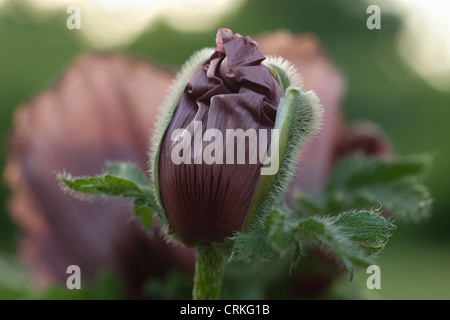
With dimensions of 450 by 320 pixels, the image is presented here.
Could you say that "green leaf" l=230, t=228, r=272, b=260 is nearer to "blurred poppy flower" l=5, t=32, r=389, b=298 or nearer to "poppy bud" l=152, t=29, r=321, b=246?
"poppy bud" l=152, t=29, r=321, b=246

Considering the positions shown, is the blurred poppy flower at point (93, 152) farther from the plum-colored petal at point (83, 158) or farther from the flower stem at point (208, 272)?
the flower stem at point (208, 272)

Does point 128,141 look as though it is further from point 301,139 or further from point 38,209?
point 301,139

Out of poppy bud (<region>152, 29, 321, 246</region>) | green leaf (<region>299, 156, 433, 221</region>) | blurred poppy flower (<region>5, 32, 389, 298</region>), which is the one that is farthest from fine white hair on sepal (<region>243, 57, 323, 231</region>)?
blurred poppy flower (<region>5, 32, 389, 298</region>)

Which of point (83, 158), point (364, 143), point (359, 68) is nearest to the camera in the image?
point (83, 158)

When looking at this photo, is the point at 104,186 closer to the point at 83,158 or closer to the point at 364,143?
the point at 83,158

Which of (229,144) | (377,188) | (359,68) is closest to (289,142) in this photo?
(229,144)

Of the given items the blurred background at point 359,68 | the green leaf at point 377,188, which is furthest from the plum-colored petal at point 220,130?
the blurred background at point 359,68
